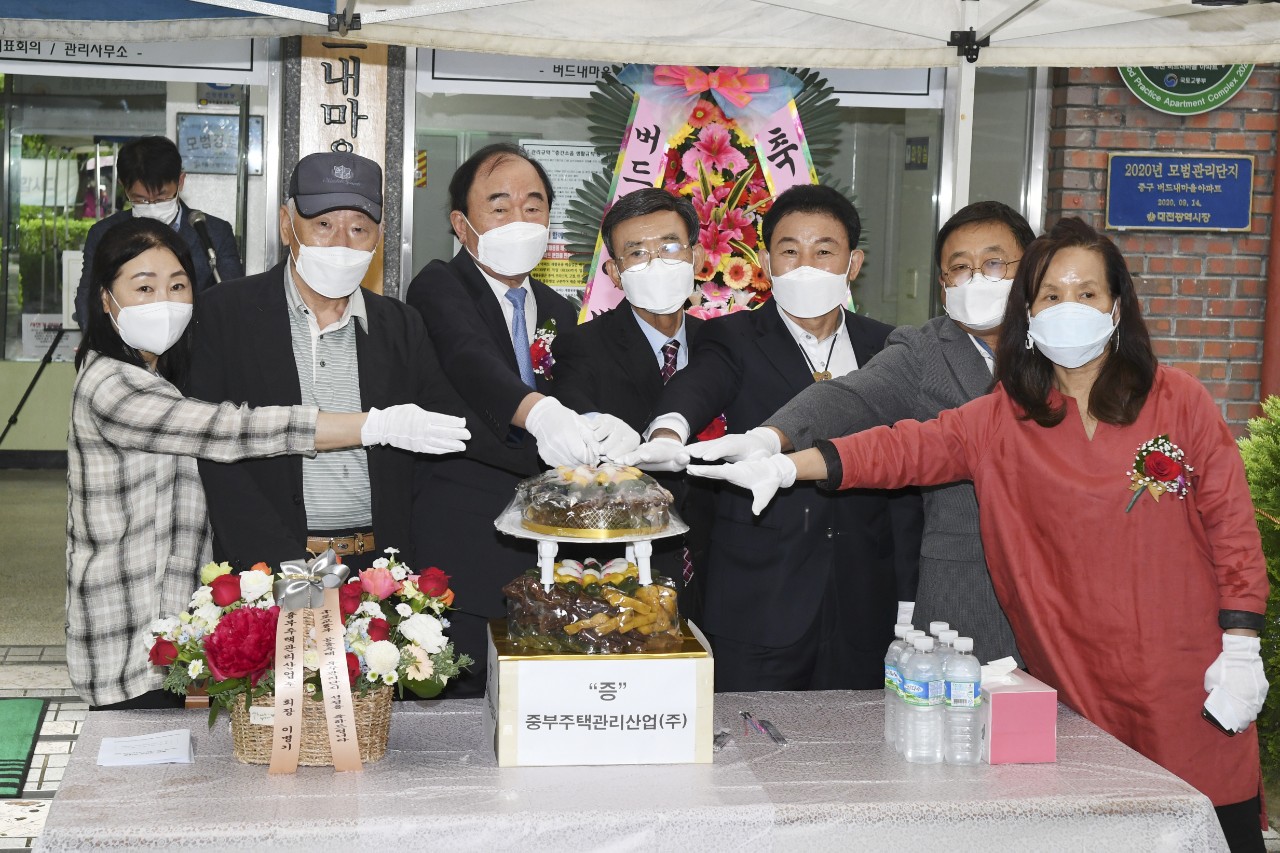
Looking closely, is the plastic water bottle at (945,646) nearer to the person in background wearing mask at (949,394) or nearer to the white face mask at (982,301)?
the person in background wearing mask at (949,394)

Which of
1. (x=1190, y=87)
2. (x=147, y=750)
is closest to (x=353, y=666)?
(x=147, y=750)

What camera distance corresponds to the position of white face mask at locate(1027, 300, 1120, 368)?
2891mm

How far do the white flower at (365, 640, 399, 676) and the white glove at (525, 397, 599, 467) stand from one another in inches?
25.1

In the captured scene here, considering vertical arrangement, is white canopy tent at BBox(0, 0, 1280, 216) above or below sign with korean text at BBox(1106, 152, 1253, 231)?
Answer: above

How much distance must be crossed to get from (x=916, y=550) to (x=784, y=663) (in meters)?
0.47

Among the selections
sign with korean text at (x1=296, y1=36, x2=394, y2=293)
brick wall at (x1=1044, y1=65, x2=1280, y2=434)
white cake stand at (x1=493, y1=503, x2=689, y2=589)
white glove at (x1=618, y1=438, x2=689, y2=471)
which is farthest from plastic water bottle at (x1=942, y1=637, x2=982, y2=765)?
brick wall at (x1=1044, y1=65, x2=1280, y2=434)

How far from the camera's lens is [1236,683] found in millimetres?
2779

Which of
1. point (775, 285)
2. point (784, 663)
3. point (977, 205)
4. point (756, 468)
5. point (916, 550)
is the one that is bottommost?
point (784, 663)

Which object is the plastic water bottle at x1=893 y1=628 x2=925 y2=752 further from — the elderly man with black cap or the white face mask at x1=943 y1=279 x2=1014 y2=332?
the elderly man with black cap

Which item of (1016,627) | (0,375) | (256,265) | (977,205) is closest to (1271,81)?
(977,205)

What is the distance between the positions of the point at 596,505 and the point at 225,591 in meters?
0.71

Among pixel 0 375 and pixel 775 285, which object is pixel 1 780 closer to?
pixel 775 285

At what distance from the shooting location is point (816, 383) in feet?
11.2

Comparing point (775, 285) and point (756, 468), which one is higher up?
point (775, 285)
